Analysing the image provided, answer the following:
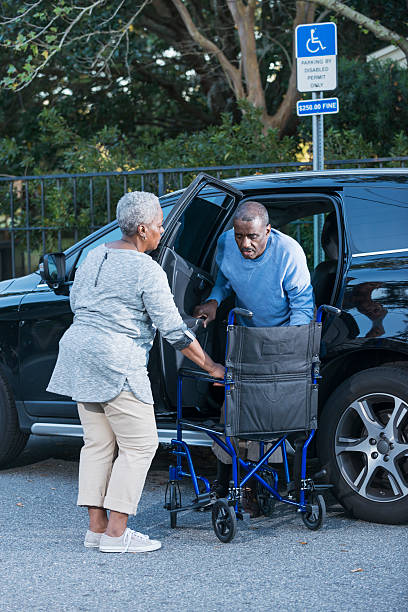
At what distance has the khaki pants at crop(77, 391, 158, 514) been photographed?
15.9 ft

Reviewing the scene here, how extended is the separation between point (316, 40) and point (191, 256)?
284 cm

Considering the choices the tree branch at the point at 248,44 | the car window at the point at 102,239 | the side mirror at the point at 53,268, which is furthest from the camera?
the tree branch at the point at 248,44

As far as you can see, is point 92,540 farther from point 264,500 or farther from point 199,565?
point 264,500

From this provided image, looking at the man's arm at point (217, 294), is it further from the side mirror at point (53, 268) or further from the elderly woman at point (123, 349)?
the side mirror at point (53, 268)

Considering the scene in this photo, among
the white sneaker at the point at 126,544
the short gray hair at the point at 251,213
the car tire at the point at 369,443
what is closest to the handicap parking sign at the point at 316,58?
the short gray hair at the point at 251,213

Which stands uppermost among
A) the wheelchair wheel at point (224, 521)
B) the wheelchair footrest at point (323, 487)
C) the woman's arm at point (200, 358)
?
the woman's arm at point (200, 358)

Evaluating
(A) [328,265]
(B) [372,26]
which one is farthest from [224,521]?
(B) [372,26]

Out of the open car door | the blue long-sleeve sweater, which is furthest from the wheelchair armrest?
the blue long-sleeve sweater

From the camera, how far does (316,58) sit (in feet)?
25.6

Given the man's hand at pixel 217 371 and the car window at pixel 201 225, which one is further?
the car window at pixel 201 225

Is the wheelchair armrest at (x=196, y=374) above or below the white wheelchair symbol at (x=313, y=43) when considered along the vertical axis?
below

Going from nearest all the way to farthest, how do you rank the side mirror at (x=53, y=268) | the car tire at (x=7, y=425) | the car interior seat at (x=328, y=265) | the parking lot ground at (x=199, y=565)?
the parking lot ground at (x=199, y=565)
the car interior seat at (x=328, y=265)
the side mirror at (x=53, y=268)
the car tire at (x=7, y=425)

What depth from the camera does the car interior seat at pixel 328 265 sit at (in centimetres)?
580

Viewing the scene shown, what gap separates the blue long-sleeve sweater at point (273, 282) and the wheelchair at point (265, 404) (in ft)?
0.76
